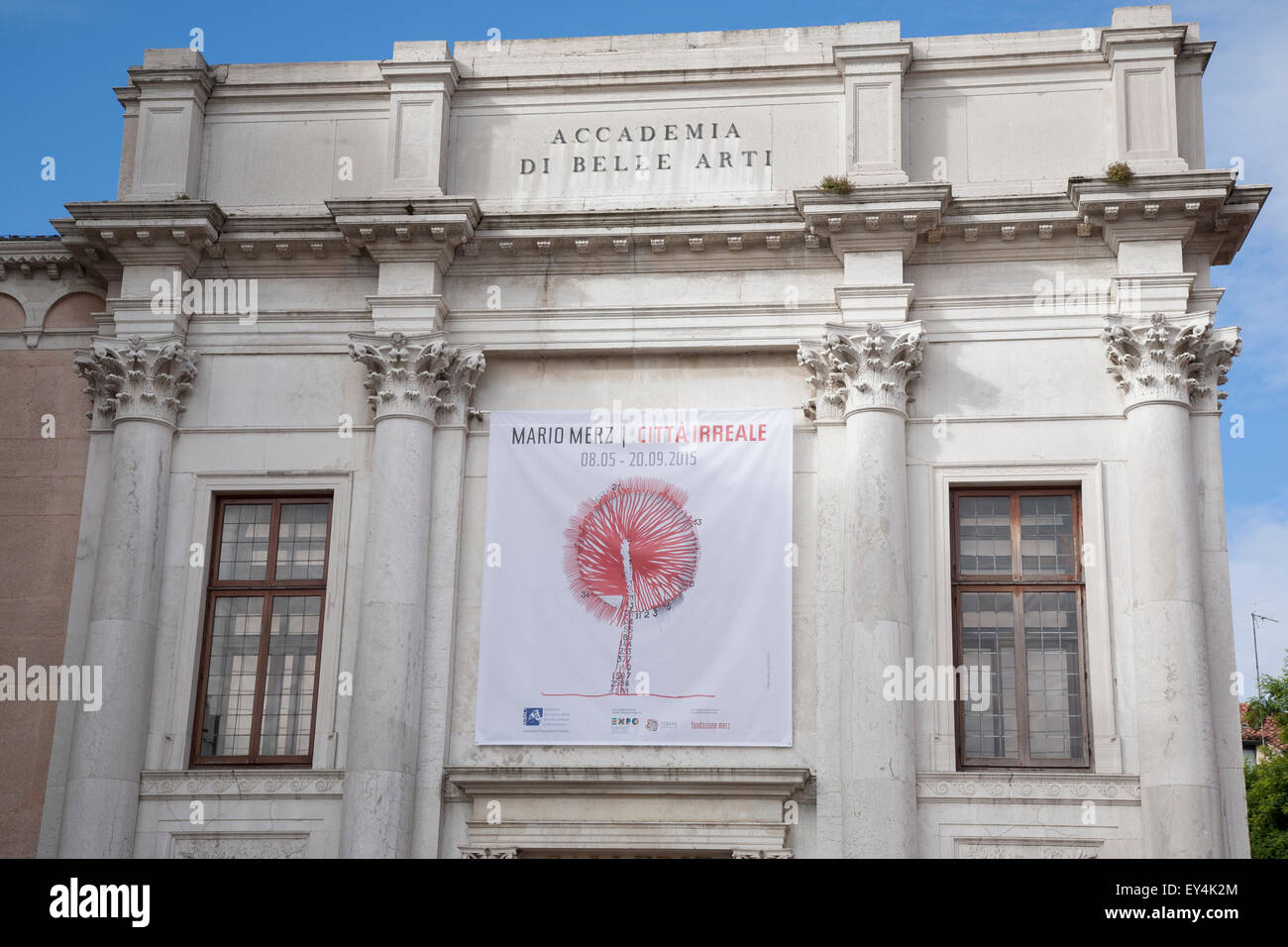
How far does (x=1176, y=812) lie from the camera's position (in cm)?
2062

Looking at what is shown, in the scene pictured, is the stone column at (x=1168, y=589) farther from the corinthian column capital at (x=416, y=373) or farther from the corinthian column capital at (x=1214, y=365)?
the corinthian column capital at (x=416, y=373)

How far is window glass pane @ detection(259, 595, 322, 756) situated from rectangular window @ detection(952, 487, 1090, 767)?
841 cm

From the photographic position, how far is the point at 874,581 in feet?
72.1

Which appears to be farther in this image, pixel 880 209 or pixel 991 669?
pixel 880 209

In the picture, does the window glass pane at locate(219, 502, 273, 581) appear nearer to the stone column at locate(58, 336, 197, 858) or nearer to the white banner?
the stone column at locate(58, 336, 197, 858)

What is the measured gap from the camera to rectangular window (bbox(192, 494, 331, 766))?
23.2 metres

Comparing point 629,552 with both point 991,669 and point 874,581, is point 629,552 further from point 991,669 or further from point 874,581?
point 991,669

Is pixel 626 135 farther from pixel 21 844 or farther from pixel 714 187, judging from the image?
pixel 21 844

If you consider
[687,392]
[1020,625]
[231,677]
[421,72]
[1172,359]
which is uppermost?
[421,72]

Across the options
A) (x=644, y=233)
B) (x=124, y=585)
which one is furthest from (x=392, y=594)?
(x=644, y=233)

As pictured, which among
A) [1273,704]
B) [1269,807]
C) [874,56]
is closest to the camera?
[874,56]

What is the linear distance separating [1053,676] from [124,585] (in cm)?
1202

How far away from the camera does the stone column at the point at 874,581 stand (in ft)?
69.5

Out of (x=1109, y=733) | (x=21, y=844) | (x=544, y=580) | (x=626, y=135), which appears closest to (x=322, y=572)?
(x=544, y=580)
